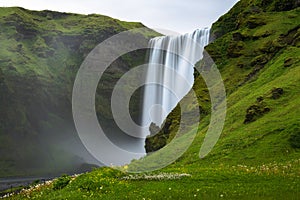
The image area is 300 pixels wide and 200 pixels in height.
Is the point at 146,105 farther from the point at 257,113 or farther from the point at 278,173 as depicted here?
the point at 278,173

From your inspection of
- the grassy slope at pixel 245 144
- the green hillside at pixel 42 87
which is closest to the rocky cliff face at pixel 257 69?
the grassy slope at pixel 245 144

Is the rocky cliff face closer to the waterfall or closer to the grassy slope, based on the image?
the grassy slope

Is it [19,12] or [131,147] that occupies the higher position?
[19,12]

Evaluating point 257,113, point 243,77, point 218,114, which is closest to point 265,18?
point 243,77

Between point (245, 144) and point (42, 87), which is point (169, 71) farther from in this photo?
point (245, 144)

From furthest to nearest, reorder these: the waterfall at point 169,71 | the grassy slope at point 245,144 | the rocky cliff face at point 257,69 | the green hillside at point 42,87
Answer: the green hillside at point 42,87 < the waterfall at point 169,71 < the rocky cliff face at point 257,69 < the grassy slope at point 245,144

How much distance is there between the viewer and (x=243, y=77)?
60.6 m

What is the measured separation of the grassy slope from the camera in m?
21.4

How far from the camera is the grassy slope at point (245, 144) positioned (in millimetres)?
21359

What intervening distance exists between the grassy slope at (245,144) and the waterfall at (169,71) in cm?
2319

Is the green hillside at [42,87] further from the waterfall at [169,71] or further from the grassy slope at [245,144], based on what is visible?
the grassy slope at [245,144]

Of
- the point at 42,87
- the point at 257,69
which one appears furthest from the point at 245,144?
the point at 42,87

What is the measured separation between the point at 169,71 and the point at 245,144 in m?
81.7

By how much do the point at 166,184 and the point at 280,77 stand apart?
3283 cm
